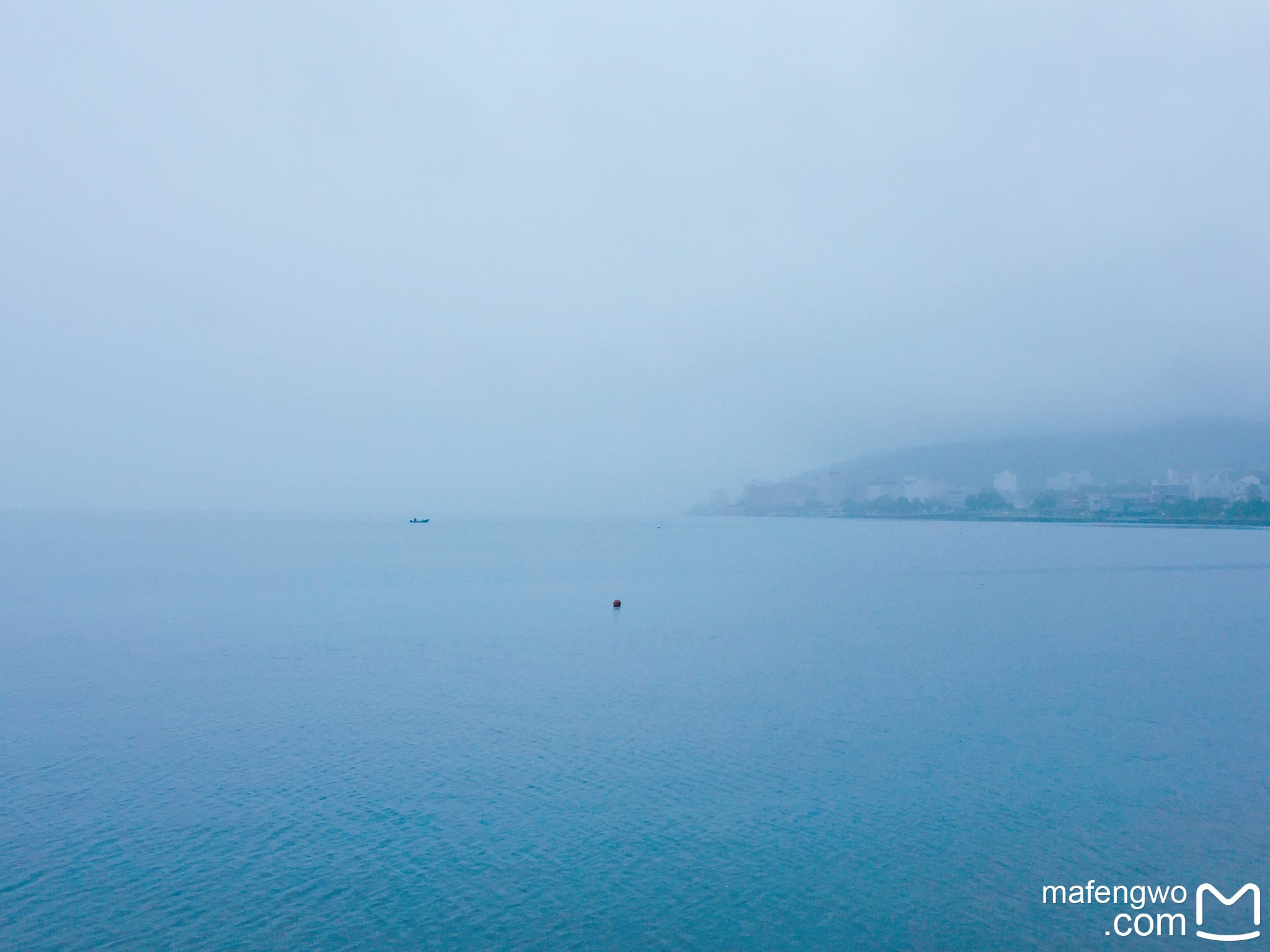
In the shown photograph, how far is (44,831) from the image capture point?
1783 centimetres

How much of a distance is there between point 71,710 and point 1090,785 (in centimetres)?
3061

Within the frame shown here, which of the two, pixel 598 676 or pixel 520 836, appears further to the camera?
pixel 598 676

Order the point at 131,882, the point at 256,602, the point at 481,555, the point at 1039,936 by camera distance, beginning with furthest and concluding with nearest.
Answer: the point at 481,555
the point at 256,602
the point at 131,882
the point at 1039,936

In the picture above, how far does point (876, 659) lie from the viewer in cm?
3800

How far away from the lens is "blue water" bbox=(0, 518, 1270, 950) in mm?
14914

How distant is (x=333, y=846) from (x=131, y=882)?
354 centimetres

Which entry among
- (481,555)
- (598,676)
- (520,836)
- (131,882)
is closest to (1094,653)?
(598,676)

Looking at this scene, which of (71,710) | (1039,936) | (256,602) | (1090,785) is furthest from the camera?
(256,602)

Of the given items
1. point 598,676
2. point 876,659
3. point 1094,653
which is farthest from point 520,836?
point 1094,653

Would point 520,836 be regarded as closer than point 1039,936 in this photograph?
No

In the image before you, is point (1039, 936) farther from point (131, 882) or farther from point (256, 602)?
point (256, 602)

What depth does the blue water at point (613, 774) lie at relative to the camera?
14.9 m

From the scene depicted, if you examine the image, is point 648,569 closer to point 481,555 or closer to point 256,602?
point 481,555

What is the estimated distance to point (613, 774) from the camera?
22.2m
